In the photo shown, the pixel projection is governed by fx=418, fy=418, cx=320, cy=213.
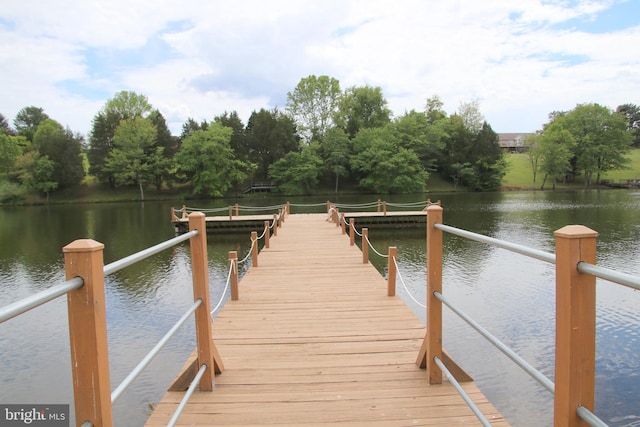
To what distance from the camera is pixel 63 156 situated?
146ft

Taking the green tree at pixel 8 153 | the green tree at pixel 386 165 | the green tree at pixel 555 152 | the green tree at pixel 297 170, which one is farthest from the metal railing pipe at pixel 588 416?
the green tree at pixel 8 153

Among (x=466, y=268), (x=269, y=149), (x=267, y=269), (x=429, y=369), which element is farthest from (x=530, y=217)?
(x=269, y=149)

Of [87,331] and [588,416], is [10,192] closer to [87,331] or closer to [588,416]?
[87,331]

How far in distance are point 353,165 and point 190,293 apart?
38.6 metres

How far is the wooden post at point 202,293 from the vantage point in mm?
2641

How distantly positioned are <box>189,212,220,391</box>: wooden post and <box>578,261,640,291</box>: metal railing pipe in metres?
1.99

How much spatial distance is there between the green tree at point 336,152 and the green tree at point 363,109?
445cm

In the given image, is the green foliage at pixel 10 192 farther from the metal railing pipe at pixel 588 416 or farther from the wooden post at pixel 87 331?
the metal railing pipe at pixel 588 416

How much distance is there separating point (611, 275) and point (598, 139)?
62894 mm

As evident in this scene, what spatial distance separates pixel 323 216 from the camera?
19578mm

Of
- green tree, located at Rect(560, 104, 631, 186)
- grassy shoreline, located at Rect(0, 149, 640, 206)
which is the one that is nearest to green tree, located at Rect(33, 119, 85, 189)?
grassy shoreline, located at Rect(0, 149, 640, 206)

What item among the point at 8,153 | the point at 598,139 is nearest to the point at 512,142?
the point at 598,139

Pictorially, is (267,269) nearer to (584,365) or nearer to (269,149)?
(584,365)

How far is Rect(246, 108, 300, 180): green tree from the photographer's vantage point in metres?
48.5
